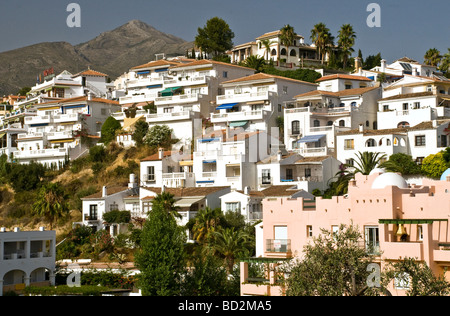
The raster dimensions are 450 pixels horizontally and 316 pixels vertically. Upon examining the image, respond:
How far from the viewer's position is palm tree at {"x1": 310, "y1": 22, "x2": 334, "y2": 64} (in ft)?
328

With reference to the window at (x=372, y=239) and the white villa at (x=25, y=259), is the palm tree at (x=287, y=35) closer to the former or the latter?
the white villa at (x=25, y=259)

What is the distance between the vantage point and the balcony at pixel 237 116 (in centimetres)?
7119

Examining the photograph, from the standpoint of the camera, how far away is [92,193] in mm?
71250

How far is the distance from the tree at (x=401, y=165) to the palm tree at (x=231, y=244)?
1366 centimetres

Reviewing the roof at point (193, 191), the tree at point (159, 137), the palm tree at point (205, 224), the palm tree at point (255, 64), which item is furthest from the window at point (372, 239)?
the palm tree at point (255, 64)

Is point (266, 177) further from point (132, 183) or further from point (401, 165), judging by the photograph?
point (132, 183)

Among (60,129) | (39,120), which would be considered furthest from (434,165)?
(39,120)

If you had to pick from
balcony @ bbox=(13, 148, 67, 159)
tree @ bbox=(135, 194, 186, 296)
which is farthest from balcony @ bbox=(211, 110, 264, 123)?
tree @ bbox=(135, 194, 186, 296)

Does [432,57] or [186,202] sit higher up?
[432,57]

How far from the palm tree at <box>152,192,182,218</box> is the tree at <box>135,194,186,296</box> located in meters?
10.7

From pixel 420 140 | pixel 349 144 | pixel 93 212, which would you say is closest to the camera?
pixel 420 140

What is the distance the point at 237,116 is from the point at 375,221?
123 feet

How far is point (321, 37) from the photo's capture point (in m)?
100
